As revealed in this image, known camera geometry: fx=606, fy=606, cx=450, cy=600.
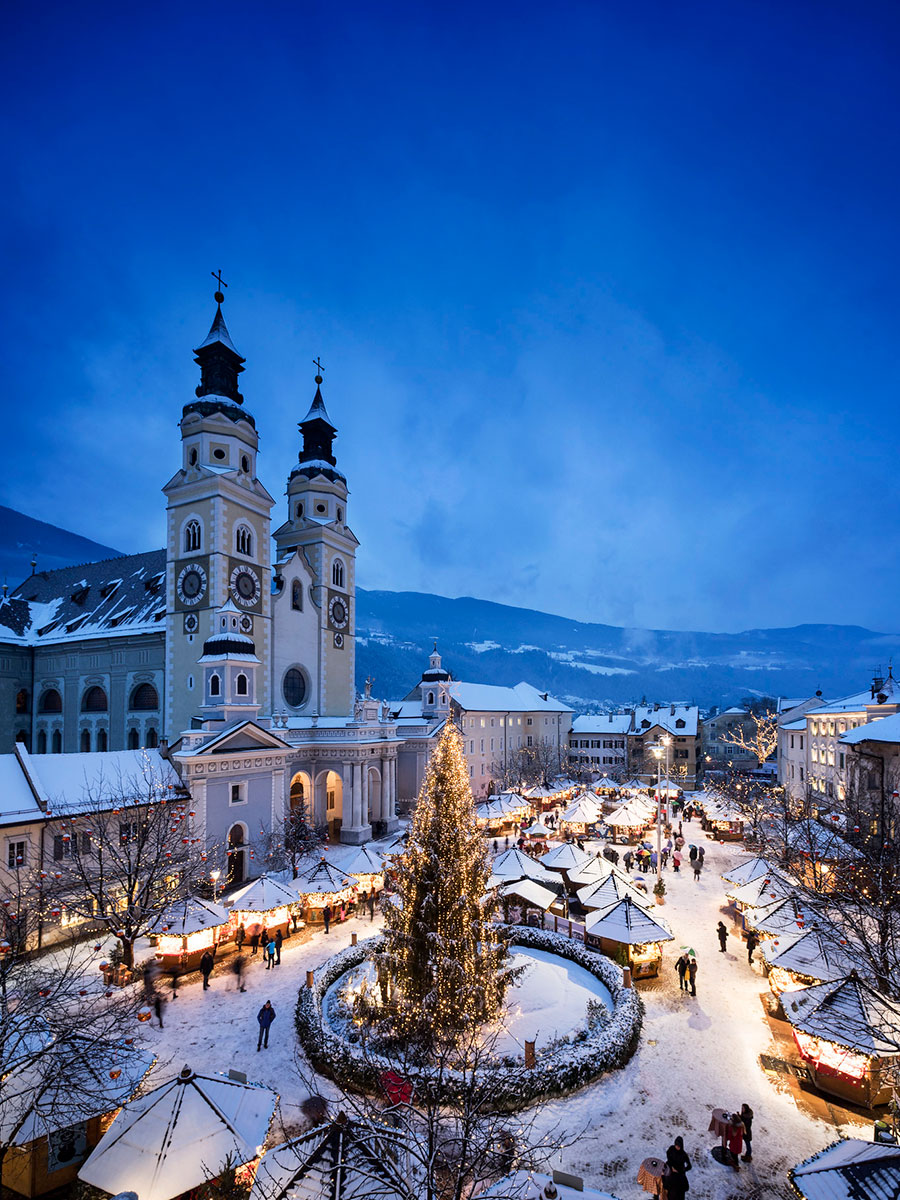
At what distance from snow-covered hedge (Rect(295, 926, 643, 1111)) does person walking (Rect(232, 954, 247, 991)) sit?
9.98ft

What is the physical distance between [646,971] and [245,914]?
14.8 meters

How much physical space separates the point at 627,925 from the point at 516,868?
24.8 ft

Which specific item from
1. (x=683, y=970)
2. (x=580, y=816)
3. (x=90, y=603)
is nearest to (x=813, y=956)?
(x=683, y=970)

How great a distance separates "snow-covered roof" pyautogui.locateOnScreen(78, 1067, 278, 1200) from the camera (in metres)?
9.45

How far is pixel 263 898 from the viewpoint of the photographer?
22.6 metres

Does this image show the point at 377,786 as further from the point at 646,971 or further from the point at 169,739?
the point at 646,971

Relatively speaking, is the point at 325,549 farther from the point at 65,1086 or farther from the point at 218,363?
the point at 65,1086

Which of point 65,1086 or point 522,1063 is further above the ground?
point 65,1086

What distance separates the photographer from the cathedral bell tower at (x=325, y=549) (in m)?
47.2

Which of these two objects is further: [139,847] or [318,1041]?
[139,847]

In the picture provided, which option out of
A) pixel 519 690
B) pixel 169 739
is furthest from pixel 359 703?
pixel 519 690

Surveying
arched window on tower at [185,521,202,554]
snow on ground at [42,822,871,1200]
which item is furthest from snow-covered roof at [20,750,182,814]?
arched window on tower at [185,521,202,554]

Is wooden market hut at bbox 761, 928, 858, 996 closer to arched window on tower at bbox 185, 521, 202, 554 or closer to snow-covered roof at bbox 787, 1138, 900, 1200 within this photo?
snow-covered roof at bbox 787, 1138, 900, 1200

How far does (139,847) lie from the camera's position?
2059 cm
